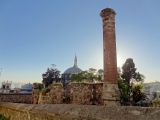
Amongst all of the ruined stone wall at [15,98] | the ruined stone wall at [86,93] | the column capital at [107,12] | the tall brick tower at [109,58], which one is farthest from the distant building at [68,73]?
the column capital at [107,12]

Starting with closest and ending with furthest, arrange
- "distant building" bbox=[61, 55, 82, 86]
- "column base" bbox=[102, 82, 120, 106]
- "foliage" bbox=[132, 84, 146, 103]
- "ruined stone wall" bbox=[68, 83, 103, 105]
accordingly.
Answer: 1. "column base" bbox=[102, 82, 120, 106]
2. "ruined stone wall" bbox=[68, 83, 103, 105]
3. "foliage" bbox=[132, 84, 146, 103]
4. "distant building" bbox=[61, 55, 82, 86]

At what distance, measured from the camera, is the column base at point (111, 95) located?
24.5ft

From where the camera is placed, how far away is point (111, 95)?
25.0ft

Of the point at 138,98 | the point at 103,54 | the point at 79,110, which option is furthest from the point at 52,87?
the point at 138,98

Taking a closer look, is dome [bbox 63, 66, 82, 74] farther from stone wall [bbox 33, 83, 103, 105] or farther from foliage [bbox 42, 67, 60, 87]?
stone wall [bbox 33, 83, 103, 105]

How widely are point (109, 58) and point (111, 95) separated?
2155 millimetres

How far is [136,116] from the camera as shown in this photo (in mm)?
1543

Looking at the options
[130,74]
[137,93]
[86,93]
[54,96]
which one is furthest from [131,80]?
[54,96]

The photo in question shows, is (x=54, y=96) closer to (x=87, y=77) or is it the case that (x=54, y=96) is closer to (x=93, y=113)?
(x=93, y=113)

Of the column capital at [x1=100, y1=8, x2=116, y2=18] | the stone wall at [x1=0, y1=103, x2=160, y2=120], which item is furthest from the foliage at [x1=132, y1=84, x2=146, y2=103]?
the stone wall at [x1=0, y1=103, x2=160, y2=120]

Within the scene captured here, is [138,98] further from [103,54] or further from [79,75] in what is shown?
[103,54]

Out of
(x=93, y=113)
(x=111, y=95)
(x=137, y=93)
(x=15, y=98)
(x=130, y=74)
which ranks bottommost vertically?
(x=15, y=98)

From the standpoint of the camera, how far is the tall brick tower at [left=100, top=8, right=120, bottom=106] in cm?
769

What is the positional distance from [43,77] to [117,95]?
31345mm
